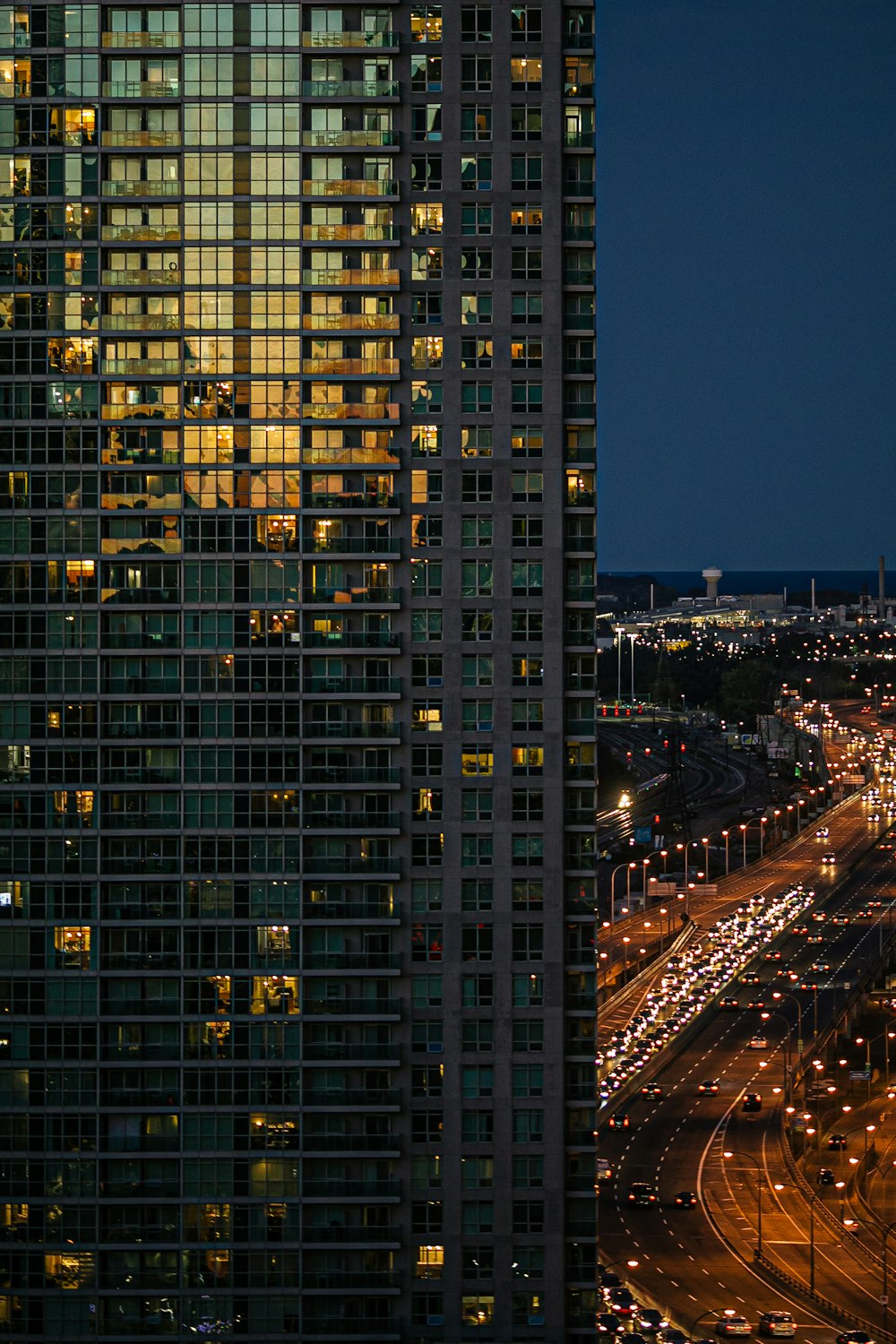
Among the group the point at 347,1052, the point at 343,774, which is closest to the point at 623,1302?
the point at 347,1052

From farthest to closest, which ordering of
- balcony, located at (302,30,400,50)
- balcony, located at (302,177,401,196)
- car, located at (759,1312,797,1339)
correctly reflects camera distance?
car, located at (759,1312,797,1339)
balcony, located at (302,30,400,50)
balcony, located at (302,177,401,196)

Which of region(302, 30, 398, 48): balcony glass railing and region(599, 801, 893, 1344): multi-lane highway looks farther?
region(599, 801, 893, 1344): multi-lane highway

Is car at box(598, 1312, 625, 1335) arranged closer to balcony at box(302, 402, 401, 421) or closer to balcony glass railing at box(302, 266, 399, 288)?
balcony at box(302, 402, 401, 421)

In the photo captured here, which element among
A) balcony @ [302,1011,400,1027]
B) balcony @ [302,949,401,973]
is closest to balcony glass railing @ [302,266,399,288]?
balcony @ [302,949,401,973]

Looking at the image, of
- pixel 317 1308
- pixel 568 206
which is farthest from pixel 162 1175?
pixel 568 206

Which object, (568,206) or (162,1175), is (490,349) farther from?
(162,1175)
